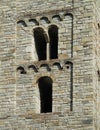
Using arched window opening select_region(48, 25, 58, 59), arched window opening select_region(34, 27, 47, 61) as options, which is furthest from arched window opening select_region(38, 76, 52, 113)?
arched window opening select_region(34, 27, 47, 61)

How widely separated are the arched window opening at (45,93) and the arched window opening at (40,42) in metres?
1.00

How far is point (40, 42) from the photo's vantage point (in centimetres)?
3180

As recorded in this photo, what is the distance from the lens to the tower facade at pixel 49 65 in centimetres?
2984

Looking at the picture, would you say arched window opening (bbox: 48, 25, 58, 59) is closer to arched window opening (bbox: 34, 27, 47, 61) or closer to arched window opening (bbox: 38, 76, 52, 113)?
arched window opening (bbox: 34, 27, 47, 61)

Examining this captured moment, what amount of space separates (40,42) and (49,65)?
146 centimetres

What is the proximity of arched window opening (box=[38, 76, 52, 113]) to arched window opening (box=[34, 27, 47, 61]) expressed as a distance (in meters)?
1.00

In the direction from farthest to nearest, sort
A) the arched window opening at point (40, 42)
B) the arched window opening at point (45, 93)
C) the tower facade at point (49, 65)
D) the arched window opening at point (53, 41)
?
the arched window opening at point (40, 42), the arched window opening at point (53, 41), the arched window opening at point (45, 93), the tower facade at point (49, 65)

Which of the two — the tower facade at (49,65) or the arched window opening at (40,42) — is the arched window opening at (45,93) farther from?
the arched window opening at (40,42)

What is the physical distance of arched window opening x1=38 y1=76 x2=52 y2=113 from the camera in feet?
101

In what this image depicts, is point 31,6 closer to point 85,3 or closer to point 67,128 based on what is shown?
point 85,3

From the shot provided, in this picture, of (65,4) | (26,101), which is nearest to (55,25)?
(65,4)

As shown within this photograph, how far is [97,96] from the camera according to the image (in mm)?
30391

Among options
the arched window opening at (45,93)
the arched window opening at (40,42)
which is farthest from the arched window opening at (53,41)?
the arched window opening at (45,93)

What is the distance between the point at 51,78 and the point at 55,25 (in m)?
1.84
